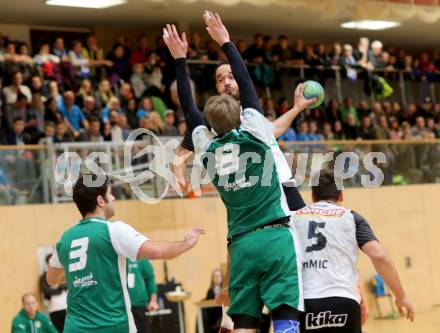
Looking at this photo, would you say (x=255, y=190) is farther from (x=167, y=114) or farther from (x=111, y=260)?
(x=167, y=114)

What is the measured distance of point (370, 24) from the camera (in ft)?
94.3

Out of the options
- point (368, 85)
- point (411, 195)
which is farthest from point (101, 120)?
point (368, 85)

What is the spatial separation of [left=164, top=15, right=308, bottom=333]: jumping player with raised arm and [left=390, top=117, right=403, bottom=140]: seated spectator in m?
20.5

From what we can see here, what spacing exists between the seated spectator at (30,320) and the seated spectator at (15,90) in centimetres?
505

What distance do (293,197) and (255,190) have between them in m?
0.73

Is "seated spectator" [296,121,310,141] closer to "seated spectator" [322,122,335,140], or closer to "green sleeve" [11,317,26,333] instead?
"seated spectator" [322,122,335,140]

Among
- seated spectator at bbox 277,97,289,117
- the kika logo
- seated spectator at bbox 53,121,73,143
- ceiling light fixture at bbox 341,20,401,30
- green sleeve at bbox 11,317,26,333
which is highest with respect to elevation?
ceiling light fixture at bbox 341,20,401,30

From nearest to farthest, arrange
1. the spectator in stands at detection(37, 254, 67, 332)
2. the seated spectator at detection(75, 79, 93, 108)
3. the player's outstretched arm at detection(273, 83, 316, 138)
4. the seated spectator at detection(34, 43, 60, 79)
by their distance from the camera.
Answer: the player's outstretched arm at detection(273, 83, 316, 138) → the spectator in stands at detection(37, 254, 67, 332) → the seated spectator at detection(34, 43, 60, 79) → the seated spectator at detection(75, 79, 93, 108)

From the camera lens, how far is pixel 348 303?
7180 mm

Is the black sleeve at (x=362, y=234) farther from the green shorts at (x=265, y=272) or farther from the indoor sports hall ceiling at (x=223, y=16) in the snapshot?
the indoor sports hall ceiling at (x=223, y=16)

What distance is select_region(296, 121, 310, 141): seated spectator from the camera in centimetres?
2414

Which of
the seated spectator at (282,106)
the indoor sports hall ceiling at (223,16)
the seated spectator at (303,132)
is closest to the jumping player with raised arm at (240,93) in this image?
the indoor sports hall ceiling at (223,16)

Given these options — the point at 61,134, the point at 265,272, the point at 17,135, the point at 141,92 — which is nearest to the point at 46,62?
the point at 17,135

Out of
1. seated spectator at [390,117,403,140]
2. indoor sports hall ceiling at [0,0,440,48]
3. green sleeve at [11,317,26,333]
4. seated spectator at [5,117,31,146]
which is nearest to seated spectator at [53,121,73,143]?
seated spectator at [5,117,31,146]
